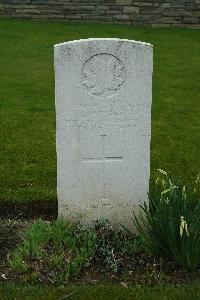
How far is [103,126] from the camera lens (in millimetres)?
4414

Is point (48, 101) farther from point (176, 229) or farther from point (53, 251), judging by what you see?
point (176, 229)

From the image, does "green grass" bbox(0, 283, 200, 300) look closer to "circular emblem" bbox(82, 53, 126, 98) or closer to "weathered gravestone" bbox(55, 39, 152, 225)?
"weathered gravestone" bbox(55, 39, 152, 225)

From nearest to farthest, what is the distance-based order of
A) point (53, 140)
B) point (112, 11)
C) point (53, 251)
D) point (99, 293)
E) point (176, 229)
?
point (99, 293)
point (176, 229)
point (53, 251)
point (53, 140)
point (112, 11)

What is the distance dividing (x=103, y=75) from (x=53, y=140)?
302 centimetres

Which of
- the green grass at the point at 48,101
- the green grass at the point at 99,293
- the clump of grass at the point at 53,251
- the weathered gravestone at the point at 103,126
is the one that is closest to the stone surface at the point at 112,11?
the green grass at the point at 48,101

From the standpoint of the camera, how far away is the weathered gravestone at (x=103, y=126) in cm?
430

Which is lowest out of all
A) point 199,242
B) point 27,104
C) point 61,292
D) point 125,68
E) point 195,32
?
point 61,292

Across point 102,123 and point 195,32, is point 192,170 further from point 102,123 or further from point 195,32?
point 195,32

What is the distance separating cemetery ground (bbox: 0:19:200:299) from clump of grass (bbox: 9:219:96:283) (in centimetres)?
7

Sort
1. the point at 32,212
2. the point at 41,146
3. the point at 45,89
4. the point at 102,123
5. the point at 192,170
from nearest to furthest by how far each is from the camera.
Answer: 1. the point at 102,123
2. the point at 32,212
3. the point at 192,170
4. the point at 41,146
5. the point at 45,89

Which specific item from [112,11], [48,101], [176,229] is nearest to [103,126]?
[176,229]

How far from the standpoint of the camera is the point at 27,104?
28.9 ft

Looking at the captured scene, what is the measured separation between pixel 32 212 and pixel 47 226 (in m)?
0.77

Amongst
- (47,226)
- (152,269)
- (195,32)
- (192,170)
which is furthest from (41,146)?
(195,32)
